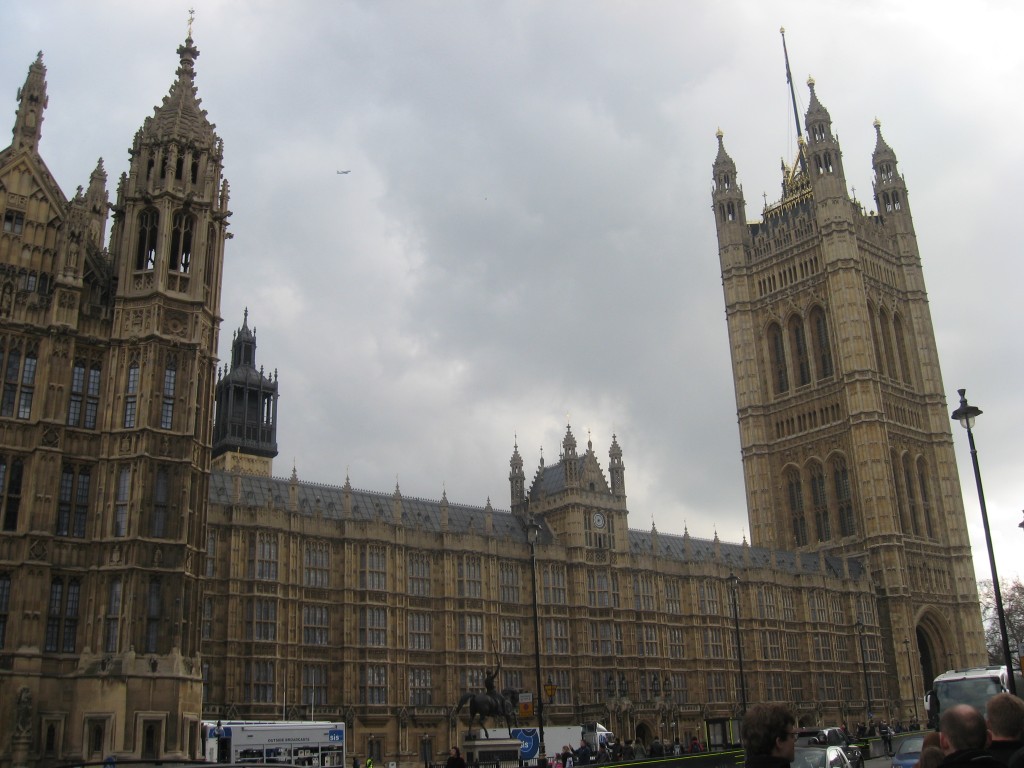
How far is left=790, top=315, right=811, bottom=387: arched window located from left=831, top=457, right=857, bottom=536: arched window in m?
10.4

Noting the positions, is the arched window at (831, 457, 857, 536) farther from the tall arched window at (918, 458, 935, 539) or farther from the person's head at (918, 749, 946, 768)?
the person's head at (918, 749, 946, 768)

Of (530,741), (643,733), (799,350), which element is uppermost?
(799,350)

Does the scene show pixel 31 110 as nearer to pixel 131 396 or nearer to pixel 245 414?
pixel 131 396

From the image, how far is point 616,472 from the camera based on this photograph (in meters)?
71.3

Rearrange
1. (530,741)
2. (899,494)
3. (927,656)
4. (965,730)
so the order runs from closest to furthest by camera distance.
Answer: (965,730) < (530,741) < (927,656) < (899,494)

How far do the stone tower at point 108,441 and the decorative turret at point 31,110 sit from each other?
0.22ft

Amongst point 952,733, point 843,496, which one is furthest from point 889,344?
point 952,733

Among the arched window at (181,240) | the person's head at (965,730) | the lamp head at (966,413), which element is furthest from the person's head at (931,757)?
the arched window at (181,240)

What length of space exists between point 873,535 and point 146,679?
7879cm

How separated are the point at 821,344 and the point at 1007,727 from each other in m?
102

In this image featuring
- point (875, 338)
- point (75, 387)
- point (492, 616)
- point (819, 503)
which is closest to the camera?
point (75, 387)

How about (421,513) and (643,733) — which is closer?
(421,513)

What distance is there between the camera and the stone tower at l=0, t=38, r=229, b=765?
99.3 feet

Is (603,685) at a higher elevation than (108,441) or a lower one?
lower
